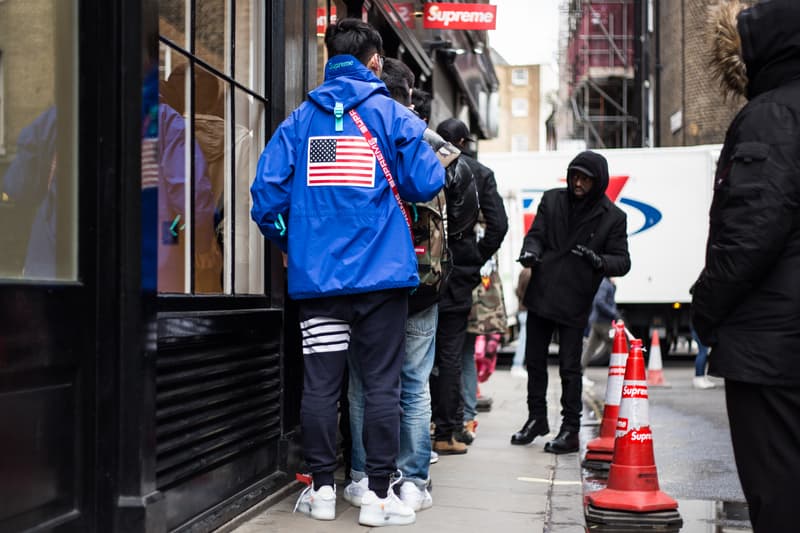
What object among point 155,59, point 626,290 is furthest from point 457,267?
point 626,290

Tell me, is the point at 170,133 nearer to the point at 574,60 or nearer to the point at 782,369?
the point at 782,369

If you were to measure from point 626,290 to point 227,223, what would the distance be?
12.4m

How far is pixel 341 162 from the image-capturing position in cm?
414

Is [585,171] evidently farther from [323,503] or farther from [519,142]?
[519,142]

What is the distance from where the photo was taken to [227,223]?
15.4ft

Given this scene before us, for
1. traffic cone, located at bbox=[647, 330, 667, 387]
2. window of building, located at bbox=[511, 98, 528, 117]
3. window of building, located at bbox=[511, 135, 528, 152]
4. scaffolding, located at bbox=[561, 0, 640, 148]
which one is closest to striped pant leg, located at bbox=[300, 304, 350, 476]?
traffic cone, located at bbox=[647, 330, 667, 387]

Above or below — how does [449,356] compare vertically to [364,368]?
below

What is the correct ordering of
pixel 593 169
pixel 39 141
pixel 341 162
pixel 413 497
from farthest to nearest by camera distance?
pixel 593 169 → pixel 413 497 → pixel 341 162 → pixel 39 141

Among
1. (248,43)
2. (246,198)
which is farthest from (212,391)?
(248,43)

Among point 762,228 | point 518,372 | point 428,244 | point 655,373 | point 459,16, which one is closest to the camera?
point 762,228

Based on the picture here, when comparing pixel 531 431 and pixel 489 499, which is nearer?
pixel 489 499

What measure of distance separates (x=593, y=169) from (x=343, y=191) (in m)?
2.71

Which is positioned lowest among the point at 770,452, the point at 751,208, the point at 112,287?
the point at 770,452

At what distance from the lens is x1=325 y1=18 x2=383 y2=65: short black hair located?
440 cm
